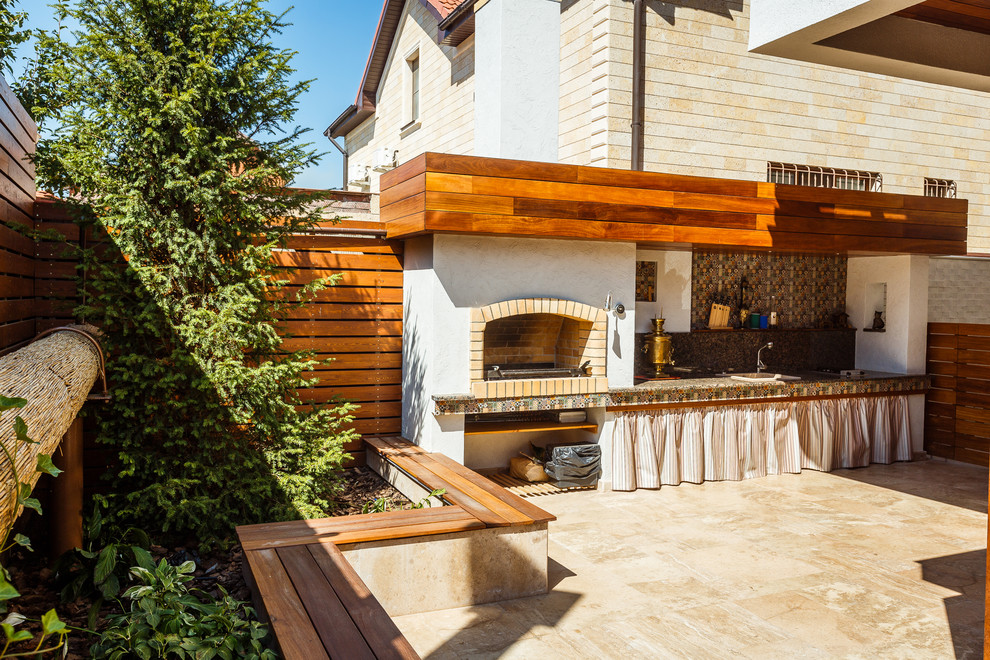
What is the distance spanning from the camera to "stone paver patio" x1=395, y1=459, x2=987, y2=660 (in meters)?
4.24

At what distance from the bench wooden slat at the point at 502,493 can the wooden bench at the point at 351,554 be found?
11mm

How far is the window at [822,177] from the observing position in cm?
904

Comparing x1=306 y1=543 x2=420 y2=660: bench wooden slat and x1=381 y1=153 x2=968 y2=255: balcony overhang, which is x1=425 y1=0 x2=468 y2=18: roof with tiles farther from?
x1=306 y1=543 x2=420 y2=660: bench wooden slat

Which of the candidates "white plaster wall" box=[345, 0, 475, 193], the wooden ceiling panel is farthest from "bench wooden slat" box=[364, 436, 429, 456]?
the wooden ceiling panel

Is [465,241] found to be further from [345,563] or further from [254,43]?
[345,563]

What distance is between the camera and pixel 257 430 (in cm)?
516

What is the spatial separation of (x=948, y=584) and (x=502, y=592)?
3200 millimetres

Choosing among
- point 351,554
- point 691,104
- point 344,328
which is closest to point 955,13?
point 691,104

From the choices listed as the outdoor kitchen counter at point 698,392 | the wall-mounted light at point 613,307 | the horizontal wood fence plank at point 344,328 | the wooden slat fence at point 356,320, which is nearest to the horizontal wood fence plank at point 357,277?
the wooden slat fence at point 356,320

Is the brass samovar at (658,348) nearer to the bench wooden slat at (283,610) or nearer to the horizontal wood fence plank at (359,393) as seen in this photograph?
the horizontal wood fence plank at (359,393)

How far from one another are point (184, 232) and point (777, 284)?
724cm

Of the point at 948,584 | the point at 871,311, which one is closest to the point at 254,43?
the point at 948,584

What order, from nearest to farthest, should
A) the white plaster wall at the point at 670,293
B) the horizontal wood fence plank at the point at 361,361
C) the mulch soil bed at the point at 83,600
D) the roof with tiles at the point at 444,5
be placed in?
1. the mulch soil bed at the point at 83,600
2. the horizontal wood fence plank at the point at 361,361
3. the white plaster wall at the point at 670,293
4. the roof with tiles at the point at 444,5

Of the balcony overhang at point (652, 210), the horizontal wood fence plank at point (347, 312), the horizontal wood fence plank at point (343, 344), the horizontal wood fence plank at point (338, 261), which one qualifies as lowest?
the horizontal wood fence plank at point (343, 344)
